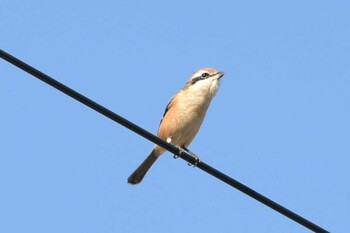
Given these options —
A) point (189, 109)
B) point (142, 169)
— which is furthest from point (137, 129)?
point (142, 169)

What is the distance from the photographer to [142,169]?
10828 millimetres

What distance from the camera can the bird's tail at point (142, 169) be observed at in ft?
35.3

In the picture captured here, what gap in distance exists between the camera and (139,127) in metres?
5.91

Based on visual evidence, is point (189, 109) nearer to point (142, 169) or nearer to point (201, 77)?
point (201, 77)

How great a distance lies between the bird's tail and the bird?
546 millimetres

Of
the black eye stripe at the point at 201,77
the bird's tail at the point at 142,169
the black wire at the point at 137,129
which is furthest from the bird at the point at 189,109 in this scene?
the black wire at the point at 137,129

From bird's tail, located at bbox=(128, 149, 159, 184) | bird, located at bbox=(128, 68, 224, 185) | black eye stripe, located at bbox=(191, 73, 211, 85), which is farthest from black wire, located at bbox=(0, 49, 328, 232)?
bird's tail, located at bbox=(128, 149, 159, 184)

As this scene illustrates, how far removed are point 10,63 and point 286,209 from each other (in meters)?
2.35

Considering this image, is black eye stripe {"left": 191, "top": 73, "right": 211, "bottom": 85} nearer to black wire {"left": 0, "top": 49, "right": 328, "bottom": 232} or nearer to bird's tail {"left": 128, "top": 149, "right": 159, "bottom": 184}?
bird's tail {"left": 128, "top": 149, "right": 159, "bottom": 184}

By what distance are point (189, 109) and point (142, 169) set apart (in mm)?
1406

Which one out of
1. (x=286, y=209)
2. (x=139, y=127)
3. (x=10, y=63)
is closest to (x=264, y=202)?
(x=286, y=209)

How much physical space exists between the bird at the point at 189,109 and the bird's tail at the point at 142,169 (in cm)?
55

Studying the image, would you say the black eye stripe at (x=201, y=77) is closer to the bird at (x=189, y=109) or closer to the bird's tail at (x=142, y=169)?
the bird at (x=189, y=109)

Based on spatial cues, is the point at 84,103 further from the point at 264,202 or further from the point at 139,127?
the point at 264,202
